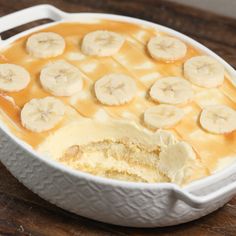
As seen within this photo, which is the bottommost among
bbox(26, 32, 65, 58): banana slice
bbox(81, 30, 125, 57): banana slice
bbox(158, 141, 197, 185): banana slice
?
bbox(158, 141, 197, 185): banana slice

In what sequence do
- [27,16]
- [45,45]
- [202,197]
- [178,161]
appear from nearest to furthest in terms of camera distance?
1. [202,197]
2. [178,161]
3. [45,45]
4. [27,16]

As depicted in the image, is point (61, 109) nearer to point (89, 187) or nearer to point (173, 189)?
point (89, 187)

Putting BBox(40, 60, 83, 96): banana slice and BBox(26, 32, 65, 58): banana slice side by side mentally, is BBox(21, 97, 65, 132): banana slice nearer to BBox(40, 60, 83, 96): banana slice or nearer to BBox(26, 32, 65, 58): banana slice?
BBox(40, 60, 83, 96): banana slice

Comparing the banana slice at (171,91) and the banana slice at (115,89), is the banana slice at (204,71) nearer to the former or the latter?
the banana slice at (171,91)

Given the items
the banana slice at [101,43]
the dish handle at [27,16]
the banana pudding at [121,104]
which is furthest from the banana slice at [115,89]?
the dish handle at [27,16]

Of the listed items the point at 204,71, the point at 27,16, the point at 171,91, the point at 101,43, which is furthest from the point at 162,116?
the point at 27,16

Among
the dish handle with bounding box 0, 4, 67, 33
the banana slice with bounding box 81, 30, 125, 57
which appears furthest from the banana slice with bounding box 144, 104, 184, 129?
the dish handle with bounding box 0, 4, 67, 33

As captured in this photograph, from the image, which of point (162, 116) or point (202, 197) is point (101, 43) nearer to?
point (162, 116)
